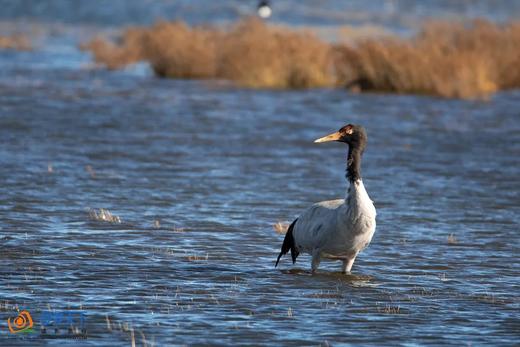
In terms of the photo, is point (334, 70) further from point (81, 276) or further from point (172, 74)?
point (81, 276)

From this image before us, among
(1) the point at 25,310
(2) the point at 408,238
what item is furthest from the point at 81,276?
(2) the point at 408,238

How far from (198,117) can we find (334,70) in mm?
8074

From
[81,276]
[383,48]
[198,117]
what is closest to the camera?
[81,276]

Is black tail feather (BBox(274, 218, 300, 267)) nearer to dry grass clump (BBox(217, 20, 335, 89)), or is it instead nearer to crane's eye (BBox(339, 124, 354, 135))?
crane's eye (BBox(339, 124, 354, 135))

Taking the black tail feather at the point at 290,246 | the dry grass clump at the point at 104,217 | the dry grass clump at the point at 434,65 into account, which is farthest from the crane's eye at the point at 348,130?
the dry grass clump at the point at 434,65

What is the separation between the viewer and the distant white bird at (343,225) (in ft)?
32.5

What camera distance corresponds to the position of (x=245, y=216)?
13609 millimetres

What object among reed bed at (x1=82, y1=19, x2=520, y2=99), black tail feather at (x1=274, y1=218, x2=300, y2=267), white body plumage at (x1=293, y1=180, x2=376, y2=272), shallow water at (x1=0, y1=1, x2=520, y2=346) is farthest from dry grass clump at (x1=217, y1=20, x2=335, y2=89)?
white body plumage at (x1=293, y1=180, x2=376, y2=272)

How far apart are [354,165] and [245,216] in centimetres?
364

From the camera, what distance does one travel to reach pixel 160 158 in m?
18.1

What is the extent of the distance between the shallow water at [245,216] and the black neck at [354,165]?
927 mm

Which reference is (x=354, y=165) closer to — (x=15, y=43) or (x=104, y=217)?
(x=104, y=217)

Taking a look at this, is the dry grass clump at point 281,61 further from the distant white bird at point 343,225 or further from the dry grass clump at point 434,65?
the distant white bird at point 343,225

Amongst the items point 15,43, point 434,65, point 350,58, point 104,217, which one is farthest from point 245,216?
point 15,43
